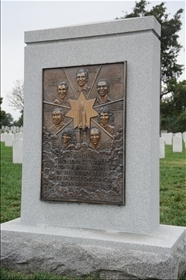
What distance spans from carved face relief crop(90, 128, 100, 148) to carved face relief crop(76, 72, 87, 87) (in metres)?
0.51

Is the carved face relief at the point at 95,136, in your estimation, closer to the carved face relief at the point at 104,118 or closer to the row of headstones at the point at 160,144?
the carved face relief at the point at 104,118

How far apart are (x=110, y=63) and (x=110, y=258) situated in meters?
1.97

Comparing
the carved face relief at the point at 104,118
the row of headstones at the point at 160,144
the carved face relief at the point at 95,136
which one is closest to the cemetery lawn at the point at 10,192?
the row of headstones at the point at 160,144

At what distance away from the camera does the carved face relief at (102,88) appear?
433 centimetres

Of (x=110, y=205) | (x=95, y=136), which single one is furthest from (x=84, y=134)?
(x=110, y=205)

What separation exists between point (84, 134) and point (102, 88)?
534 mm

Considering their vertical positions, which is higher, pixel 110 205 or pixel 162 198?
pixel 110 205

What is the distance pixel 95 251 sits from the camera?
4.01 m

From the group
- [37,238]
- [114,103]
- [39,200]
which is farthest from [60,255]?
[114,103]

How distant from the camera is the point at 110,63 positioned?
4332 mm

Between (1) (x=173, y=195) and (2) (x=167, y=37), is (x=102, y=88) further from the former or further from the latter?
(2) (x=167, y=37)

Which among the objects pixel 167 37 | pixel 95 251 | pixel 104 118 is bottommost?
pixel 95 251

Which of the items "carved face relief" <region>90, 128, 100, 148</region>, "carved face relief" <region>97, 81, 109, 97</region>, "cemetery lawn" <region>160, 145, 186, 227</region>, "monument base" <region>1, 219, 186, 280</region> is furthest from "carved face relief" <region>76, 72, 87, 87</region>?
"cemetery lawn" <region>160, 145, 186, 227</region>

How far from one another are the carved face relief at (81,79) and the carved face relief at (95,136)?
0.51 m
